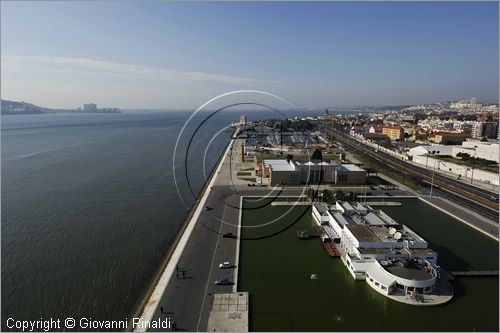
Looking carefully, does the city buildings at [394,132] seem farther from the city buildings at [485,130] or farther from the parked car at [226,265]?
the parked car at [226,265]

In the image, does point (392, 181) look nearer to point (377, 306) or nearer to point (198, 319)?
point (377, 306)

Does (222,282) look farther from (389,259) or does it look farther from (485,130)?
(485,130)

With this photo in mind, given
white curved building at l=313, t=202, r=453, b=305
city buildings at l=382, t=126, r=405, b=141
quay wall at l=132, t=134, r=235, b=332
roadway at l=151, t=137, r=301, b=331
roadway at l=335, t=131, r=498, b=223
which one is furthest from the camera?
city buildings at l=382, t=126, r=405, b=141

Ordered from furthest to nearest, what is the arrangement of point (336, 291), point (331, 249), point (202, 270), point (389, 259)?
1. point (331, 249)
2. point (389, 259)
3. point (202, 270)
4. point (336, 291)

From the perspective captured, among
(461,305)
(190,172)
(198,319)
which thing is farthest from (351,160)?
(198,319)

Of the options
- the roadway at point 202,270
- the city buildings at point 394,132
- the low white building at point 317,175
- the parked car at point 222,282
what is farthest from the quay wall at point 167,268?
the city buildings at point 394,132

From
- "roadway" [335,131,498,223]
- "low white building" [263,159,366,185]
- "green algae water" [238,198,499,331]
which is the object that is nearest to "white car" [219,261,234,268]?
"green algae water" [238,198,499,331]

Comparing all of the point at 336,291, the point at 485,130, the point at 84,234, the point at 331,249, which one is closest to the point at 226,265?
the point at 336,291

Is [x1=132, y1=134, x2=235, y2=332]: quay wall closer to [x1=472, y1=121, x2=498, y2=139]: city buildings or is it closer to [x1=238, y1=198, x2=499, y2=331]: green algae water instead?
[x1=238, y1=198, x2=499, y2=331]: green algae water

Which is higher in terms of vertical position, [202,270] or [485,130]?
[485,130]
